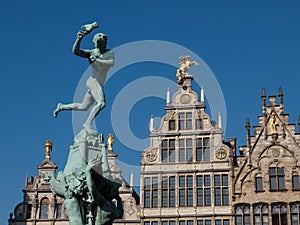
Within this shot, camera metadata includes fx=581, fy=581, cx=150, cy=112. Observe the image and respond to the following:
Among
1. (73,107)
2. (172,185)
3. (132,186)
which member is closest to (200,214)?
(172,185)

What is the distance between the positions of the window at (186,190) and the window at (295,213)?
572 centimetres

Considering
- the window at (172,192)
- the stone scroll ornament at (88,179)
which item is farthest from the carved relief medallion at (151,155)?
the stone scroll ornament at (88,179)

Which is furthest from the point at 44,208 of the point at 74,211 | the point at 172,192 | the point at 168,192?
the point at 74,211

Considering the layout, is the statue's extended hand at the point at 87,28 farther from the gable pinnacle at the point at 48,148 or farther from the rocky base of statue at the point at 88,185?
the gable pinnacle at the point at 48,148

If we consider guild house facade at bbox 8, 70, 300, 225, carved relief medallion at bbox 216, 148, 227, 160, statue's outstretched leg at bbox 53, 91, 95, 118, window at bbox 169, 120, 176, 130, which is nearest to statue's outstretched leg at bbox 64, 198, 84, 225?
statue's outstretched leg at bbox 53, 91, 95, 118

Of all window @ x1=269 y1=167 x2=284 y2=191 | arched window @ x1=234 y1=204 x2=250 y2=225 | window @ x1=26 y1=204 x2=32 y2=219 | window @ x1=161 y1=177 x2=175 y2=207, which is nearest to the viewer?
arched window @ x1=234 y1=204 x2=250 y2=225

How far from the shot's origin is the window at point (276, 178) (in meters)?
33.1

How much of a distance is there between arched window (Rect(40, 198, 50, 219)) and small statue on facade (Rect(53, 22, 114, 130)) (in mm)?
Answer: 23855

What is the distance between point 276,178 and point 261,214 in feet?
7.43

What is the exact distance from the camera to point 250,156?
3409 cm

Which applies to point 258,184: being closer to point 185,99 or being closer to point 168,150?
point 168,150

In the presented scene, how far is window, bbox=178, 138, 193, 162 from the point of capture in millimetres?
34688

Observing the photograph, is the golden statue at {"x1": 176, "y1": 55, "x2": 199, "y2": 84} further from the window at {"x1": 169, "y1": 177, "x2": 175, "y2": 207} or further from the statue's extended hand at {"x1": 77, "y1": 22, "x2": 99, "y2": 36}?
the statue's extended hand at {"x1": 77, "y1": 22, "x2": 99, "y2": 36}

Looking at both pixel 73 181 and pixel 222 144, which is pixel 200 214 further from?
pixel 73 181
